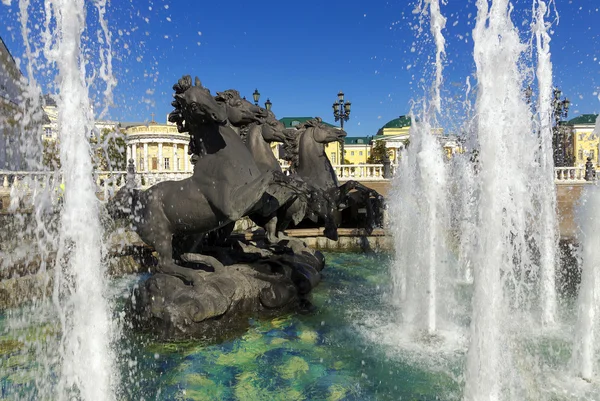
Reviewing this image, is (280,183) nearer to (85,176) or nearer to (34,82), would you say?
(85,176)

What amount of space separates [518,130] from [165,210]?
5.80 metres

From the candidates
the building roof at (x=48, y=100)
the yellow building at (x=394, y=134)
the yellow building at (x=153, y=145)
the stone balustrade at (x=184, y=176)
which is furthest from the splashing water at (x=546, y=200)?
the yellow building at (x=153, y=145)

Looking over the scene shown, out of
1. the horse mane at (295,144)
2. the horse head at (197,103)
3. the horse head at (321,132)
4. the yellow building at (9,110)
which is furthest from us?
the yellow building at (9,110)

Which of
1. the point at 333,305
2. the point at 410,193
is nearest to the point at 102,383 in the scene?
the point at 333,305

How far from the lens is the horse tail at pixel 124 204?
5.18 m

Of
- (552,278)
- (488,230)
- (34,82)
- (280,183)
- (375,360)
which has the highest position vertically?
(34,82)

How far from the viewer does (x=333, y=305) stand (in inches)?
227

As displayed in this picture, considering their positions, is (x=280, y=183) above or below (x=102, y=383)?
above

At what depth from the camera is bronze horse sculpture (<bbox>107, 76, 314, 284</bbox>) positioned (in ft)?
15.4

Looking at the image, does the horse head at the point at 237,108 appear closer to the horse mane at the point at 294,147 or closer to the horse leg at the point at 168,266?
the horse leg at the point at 168,266

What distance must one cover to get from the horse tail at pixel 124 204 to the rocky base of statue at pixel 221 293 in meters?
0.84

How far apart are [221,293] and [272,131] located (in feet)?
9.71

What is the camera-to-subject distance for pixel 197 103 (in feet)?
15.2

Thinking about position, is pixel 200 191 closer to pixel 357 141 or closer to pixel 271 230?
pixel 271 230
